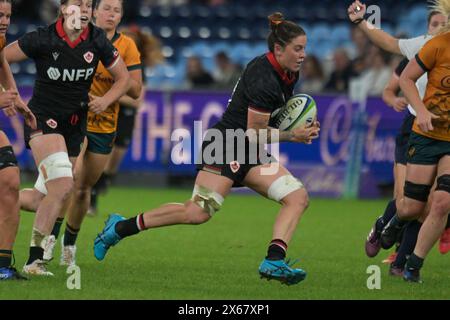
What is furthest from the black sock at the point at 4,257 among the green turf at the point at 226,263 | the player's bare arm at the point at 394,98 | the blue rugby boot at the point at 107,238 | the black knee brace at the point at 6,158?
the player's bare arm at the point at 394,98

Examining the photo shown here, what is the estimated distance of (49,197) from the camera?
841cm

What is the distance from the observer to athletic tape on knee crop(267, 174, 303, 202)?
837 centimetres

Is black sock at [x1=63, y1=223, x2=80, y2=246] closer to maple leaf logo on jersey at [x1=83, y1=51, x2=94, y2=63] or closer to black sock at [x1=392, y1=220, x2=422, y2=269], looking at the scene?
maple leaf logo on jersey at [x1=83, y1=51, x2=94, y2=63]

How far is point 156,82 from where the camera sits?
21.0 m

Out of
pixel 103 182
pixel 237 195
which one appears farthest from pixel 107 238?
pixel 237 195

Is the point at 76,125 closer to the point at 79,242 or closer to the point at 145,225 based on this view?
the point at 145,225

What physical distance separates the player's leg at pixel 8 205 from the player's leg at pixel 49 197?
355mm

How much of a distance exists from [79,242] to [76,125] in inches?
97.5

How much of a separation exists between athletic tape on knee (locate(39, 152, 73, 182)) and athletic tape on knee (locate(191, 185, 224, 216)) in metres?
0.98

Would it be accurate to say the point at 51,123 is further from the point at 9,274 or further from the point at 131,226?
the point at 9,274

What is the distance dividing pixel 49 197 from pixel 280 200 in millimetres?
1731

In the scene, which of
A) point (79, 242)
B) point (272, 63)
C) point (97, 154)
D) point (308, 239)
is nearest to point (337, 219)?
point (308, 239)

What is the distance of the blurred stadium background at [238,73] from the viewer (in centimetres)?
1717

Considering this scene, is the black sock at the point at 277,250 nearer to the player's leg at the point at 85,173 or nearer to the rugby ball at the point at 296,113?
the rugby ball at the point at 296,113
